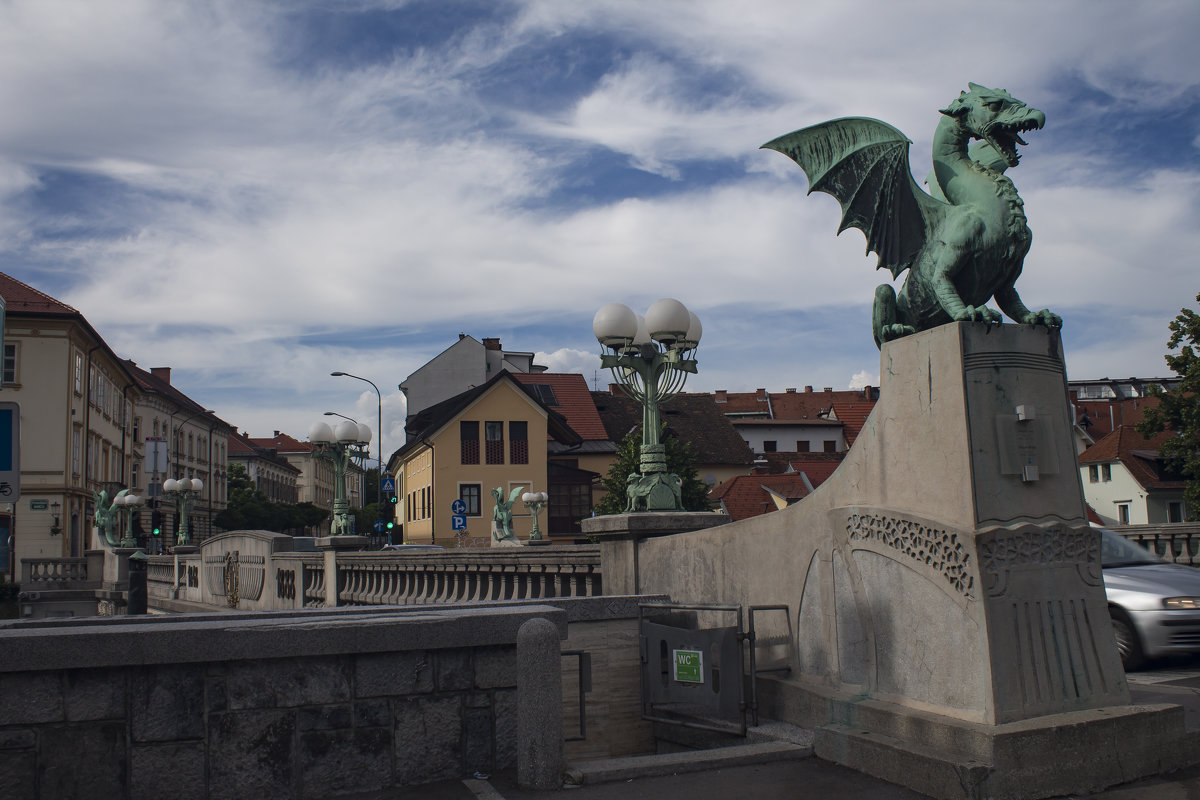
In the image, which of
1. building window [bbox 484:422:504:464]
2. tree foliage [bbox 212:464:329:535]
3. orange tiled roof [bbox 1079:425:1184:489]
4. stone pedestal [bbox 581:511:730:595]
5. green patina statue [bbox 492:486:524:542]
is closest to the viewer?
stone pedestal [bbox 581:511:730:595]

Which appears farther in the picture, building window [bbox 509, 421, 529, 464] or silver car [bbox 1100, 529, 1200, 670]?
building window [bbox 509, 421, 529, 464]

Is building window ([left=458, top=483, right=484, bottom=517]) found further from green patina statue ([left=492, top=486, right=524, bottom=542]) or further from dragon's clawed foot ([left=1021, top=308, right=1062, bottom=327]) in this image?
dragon's clawed foot ([left=1021, top=308, right=1062, bottom=327])

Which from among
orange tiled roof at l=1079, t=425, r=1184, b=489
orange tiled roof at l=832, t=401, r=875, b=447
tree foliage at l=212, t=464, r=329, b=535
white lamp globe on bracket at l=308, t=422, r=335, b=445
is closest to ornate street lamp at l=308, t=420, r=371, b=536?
white lamp globe on bracket at l=308, t=422, r=335, b=445

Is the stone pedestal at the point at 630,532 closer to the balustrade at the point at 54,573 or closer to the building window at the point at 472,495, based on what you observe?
the balustrade at the point at 54,573

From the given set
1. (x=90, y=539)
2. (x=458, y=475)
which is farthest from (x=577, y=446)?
(x=90, y=539)

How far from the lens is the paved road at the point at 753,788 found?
16.2 ft

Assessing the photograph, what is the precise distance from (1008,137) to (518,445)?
45.8m

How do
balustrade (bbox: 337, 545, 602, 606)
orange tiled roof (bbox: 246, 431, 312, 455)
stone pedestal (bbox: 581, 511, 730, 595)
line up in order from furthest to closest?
orange tiled roof (bbox: 246, 431, 312, 455) < balustrade (bbox: 337, 545, 602, 606) < stone pedestal (bbox: 581, 511, 730, 595)

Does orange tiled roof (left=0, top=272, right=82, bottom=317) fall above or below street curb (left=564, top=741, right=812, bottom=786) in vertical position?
above

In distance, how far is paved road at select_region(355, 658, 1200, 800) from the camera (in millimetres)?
4949

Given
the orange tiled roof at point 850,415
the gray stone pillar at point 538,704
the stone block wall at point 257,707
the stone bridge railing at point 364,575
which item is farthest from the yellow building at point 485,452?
the gray stone pillar at point 538,704

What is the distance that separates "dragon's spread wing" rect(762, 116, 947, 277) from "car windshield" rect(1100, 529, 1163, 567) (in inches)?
199

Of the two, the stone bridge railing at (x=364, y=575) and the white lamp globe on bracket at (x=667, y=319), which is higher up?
the white lamp globe on bracket at (x=667, y=319)

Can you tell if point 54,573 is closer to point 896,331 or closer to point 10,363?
point 10,363
